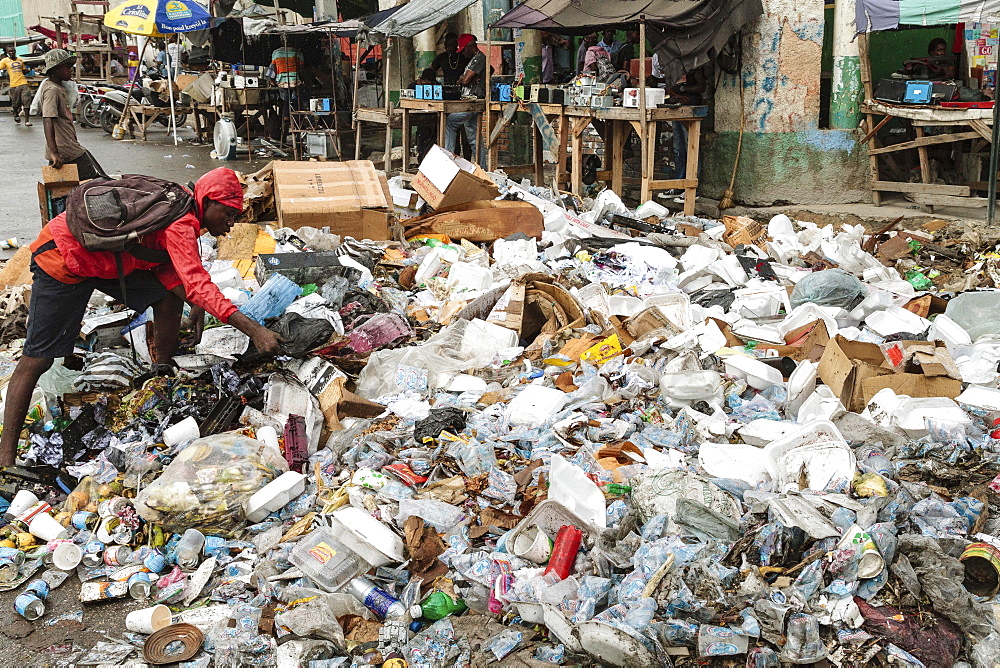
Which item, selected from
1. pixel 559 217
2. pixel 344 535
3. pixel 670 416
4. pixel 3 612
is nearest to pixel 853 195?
pixel 559 217

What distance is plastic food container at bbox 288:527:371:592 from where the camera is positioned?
316 centimetres

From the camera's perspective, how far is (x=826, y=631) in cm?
269

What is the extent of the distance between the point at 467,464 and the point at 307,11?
57.5ft

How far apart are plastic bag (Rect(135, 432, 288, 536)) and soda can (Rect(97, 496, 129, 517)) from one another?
0.58ft

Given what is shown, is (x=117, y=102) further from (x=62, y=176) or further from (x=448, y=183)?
(x=448, y=183)

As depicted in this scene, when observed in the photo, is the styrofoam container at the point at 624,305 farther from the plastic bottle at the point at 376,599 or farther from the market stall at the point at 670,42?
the market stall at the point at 670,42

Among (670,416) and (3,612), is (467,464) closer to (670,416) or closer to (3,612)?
(670,416)

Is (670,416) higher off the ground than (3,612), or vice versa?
(670,416)

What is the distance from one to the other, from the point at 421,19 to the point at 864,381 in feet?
27.4

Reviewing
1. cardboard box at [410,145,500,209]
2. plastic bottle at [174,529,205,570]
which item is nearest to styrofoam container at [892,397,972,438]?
plastic bottle at [174,529,205,570]

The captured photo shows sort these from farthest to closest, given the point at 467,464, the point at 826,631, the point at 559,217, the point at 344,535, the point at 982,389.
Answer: the point at 559,217 < the point at 982,389 < the point at 467,464 < the point at 344,535 < the point at 826,631

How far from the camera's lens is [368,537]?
3238mm

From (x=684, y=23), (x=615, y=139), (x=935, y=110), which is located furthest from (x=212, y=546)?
(x=935, y=110)

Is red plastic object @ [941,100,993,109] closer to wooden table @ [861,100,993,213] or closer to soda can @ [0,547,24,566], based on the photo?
wooden table @ [861,100,993,213]
